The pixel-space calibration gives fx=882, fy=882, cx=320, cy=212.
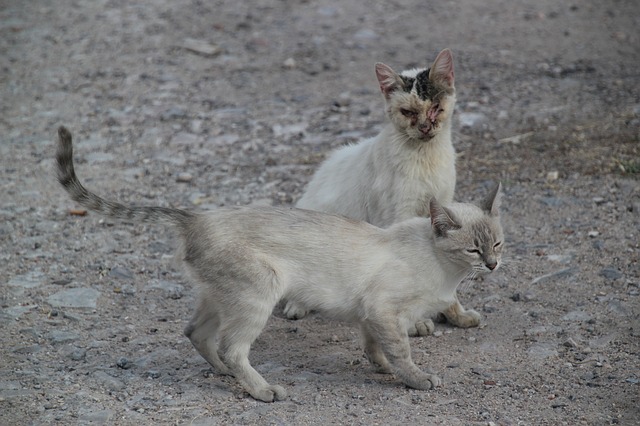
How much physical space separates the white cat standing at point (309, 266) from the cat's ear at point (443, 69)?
1.19 meters

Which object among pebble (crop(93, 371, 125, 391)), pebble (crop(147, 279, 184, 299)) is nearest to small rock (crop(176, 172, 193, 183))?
pebble (crop(147, 279, 184, 299))

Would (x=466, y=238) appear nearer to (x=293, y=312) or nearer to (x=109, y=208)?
(x=293, y=312)

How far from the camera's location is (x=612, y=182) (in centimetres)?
770

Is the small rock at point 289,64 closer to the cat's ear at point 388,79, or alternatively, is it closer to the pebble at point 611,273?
the cat's ear at point 388,79

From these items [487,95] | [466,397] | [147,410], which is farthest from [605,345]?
[487,95]

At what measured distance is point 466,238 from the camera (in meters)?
5.20

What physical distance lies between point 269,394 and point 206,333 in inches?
23.4

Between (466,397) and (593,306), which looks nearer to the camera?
(466,397)

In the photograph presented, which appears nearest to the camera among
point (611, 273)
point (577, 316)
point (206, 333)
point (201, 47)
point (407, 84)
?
point (206, 333)

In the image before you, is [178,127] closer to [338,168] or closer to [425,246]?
[338,168]

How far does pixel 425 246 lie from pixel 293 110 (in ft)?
15.6

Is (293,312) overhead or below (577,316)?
below

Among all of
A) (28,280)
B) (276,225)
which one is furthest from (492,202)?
(28,280)

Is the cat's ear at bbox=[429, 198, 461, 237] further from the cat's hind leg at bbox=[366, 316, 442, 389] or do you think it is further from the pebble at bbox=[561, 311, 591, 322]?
the pebble at bbox=[561, 311, 591, 322]
